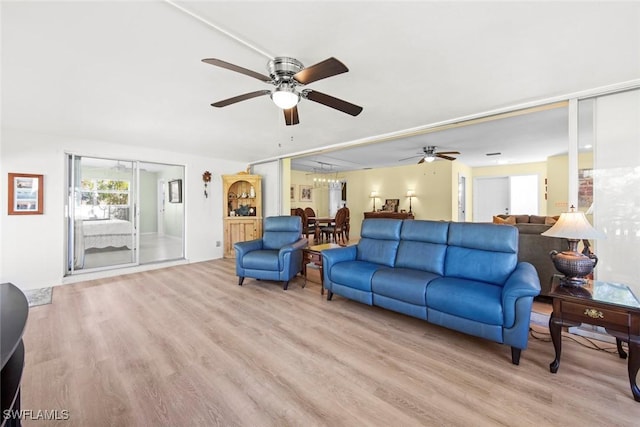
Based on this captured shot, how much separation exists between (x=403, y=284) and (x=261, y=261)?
6.70ft

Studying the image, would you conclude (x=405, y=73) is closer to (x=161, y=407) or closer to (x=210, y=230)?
(x=161, y=407)

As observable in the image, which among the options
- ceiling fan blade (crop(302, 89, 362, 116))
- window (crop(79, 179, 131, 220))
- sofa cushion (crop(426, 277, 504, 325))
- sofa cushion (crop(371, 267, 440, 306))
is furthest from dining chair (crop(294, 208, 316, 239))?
ceiling fan blade (crop(302, 89, 362, 116))

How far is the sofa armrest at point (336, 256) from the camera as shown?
10.7 ft

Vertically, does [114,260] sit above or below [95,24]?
below

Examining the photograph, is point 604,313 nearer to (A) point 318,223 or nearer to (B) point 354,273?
(B) point 354,273

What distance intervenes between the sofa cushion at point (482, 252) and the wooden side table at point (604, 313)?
17.5 inches

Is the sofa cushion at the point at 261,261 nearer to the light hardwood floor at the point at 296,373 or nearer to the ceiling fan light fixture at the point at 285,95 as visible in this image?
the light hardwood floor at the point at 296,373

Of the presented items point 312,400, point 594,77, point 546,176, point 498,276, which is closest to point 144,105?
point 312,400

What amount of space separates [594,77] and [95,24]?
3.91 m

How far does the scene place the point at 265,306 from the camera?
10.2ft

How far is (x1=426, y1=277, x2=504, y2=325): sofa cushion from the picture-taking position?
6.75 feet

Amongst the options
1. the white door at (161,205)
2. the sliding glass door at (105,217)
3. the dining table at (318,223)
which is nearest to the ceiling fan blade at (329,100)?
the sliding glass door at (105,217)

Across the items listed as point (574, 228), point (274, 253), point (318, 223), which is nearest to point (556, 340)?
point (574, 228)

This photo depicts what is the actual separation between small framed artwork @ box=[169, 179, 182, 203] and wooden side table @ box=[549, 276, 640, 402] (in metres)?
7.39
